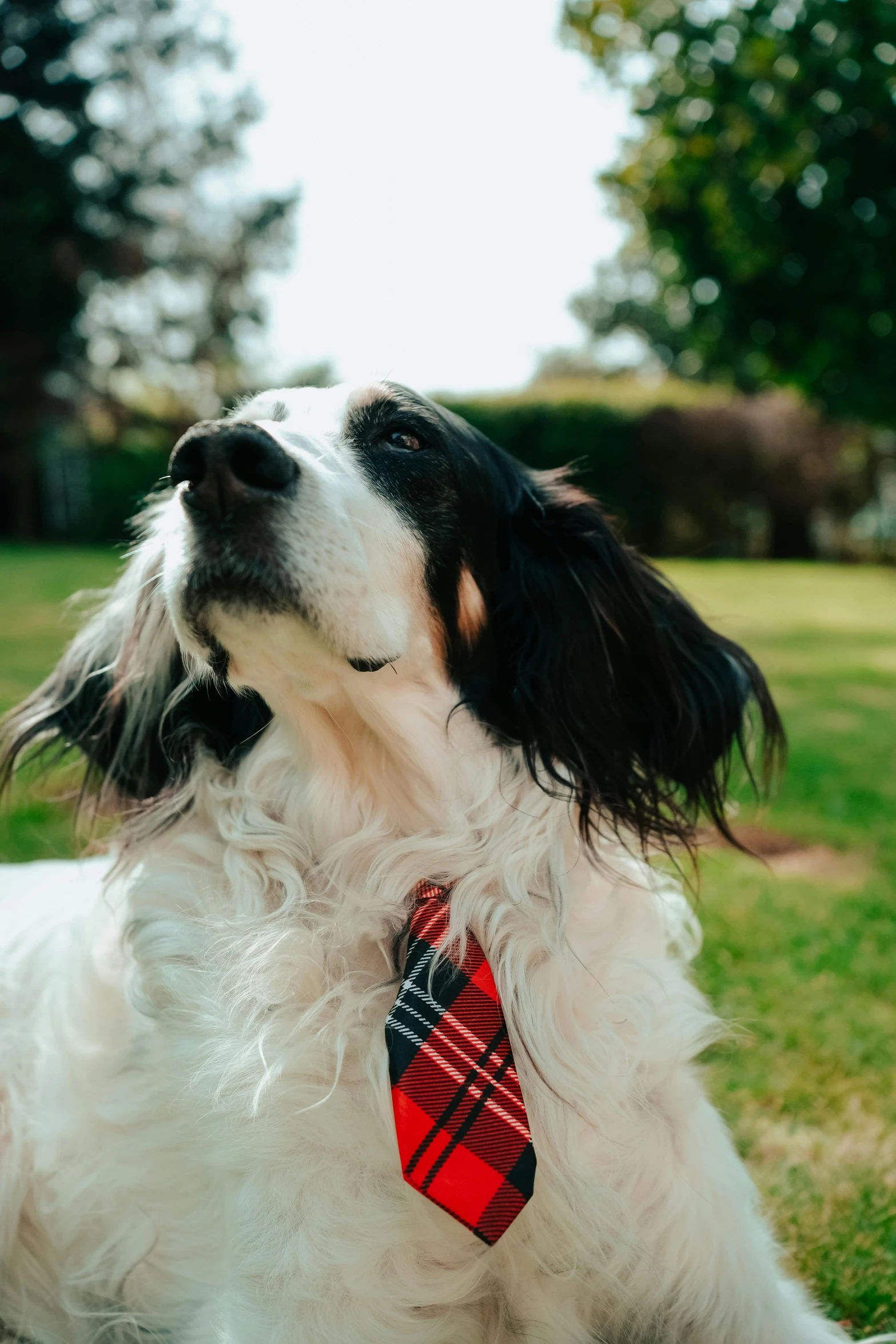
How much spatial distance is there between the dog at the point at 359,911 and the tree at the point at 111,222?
23.6m

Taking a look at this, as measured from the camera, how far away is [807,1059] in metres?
3.14

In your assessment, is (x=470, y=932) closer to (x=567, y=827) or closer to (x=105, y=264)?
(x=567, y=827)

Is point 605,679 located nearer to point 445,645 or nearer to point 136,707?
point 445,645

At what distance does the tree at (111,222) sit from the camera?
24594 mm

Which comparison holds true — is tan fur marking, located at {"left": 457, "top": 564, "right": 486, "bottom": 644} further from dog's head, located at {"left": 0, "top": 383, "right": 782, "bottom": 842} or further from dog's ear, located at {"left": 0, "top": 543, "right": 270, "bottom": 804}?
dog's ear, located at {"left": 0, "top": 543, "right": 270, "bottom": 804}

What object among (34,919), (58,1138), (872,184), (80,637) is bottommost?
(58,1138)

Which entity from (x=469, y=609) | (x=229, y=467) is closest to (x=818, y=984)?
(x=469, y=609)

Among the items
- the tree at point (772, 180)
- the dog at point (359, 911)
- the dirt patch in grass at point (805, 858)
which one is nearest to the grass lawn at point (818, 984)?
the dirt patch in grass at point (805, 858)

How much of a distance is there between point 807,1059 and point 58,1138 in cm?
202

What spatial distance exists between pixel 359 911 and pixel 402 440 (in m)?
0.88

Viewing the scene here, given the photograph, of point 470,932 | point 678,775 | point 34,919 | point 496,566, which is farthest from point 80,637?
point 678,775

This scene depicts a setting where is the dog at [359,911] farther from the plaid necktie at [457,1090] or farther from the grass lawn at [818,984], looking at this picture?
the grass lawn at [818,984]

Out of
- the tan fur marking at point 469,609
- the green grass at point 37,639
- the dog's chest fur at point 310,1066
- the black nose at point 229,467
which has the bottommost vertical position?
the green grass at point 37,639

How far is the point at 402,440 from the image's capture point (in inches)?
85.1
